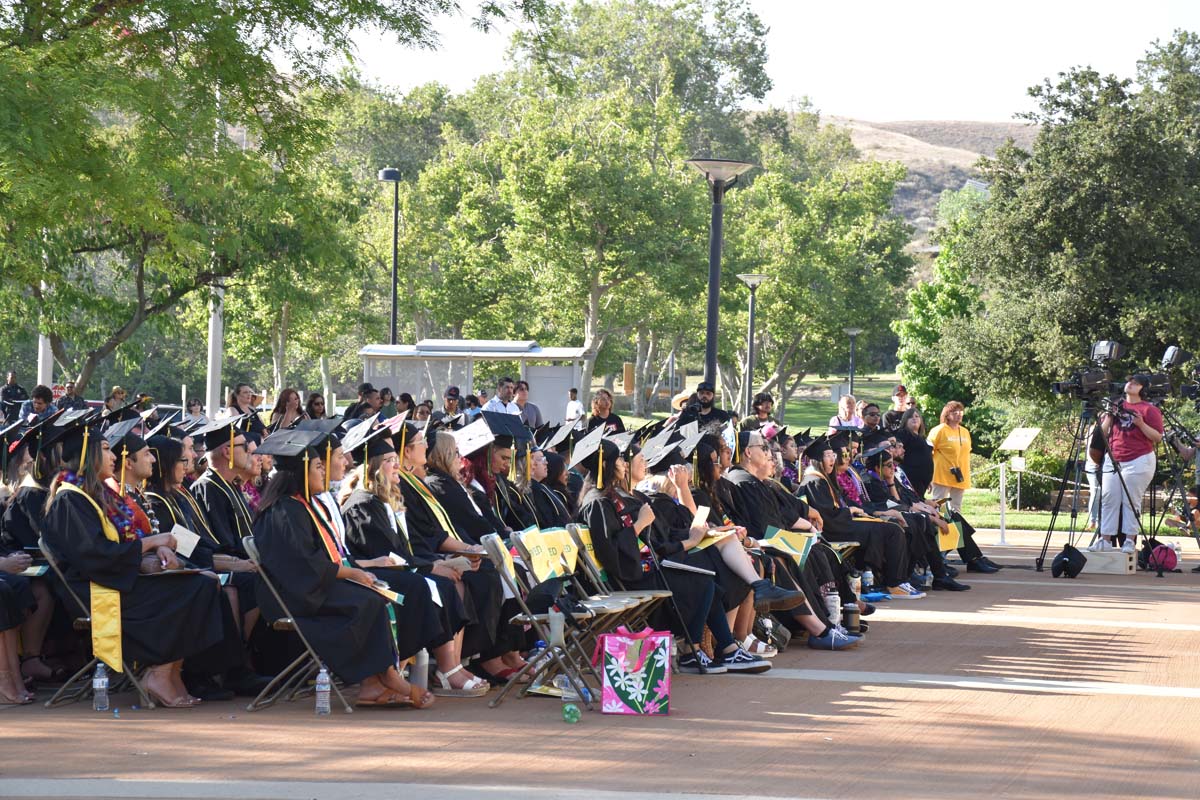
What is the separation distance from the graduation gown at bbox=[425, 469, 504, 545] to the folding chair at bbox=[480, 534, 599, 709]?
83 centimetres

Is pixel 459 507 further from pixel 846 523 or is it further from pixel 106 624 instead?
pixel 846 523

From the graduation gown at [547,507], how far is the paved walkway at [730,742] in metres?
1.78

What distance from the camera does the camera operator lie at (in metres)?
16.6

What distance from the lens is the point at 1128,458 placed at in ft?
55.1

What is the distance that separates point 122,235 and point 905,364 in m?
28.7

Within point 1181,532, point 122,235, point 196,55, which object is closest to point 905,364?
point 1181,532

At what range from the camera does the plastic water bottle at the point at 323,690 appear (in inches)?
319

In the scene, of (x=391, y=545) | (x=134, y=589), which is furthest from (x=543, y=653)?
(x=134, y=589)

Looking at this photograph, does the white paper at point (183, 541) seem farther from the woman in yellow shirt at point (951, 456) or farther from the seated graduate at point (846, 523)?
the woman in yellow shirt at point (951, 456)

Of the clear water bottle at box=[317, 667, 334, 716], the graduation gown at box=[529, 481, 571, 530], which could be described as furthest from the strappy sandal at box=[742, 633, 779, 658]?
the clear water bottle at box=[317, 667, 334, 716]

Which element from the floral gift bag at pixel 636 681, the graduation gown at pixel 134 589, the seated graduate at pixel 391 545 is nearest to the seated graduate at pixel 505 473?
the seated graduate at pixel 391 545

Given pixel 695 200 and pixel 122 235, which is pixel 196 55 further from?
pixel 695 200

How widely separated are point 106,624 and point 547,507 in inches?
142

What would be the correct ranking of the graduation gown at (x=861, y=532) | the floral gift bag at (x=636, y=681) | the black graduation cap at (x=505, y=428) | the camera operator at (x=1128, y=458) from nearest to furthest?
the floral gift bag at (x=636, y=681) < the black graduation cap at (x=505, y=428) < the graduation gown at (x=861, y=532) < the camera operator at (x=1128, y=458)
